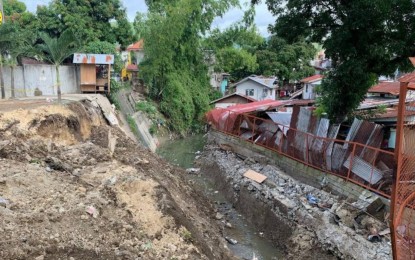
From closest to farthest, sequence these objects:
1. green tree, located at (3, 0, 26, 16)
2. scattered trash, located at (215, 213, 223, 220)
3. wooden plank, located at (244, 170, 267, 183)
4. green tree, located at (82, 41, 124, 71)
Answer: scattered trash, located at (215, 213, 223, 220) → wooden plank, located at (244, 170, 267, 183) → green tree, located at (82, 41, 124, 71) → green tree, located at (3, 0, 26, 16)

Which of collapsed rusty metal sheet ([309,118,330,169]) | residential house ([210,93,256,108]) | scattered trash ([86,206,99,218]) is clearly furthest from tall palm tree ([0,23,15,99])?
residential house ([210,93,256,108])

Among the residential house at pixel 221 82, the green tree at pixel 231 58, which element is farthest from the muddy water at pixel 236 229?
the residential house at pixel 221 82

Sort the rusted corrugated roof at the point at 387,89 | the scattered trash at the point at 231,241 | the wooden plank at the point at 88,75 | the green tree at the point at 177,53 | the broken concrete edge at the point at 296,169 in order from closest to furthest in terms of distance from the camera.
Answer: the scattered trash at the point at 231,241 → the broken concrete edge at the point at 296,169 → the rusted corrugated roof at the point at 387,89 → the wooden plank at the point at 88,75 → the green tree at the point at 177,53

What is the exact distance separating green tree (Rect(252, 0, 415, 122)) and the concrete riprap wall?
45.1 ft

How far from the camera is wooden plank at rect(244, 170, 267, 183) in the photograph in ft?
48.9

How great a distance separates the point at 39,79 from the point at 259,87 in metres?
26.3

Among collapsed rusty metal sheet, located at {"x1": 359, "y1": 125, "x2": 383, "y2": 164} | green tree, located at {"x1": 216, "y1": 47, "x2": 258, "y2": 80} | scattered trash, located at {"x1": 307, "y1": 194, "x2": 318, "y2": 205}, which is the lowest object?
scattered trash, located at {"x1": 307, "y1": 194, "x2": 318, "y2": 205}

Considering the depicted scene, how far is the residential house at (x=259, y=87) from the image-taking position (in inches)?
1650

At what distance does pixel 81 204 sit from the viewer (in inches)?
312

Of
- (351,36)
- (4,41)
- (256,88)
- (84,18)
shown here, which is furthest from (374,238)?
(256,88)

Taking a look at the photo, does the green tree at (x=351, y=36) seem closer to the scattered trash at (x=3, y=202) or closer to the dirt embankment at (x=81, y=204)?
the dirt embankment at (x=81, y=204)

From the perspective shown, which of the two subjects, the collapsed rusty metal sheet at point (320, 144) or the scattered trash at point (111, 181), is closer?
the scattered trash at point (111, 181)

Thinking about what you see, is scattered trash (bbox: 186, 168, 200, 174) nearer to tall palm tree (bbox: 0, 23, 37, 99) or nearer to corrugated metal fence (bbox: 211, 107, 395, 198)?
corrugated metal fence (bbox: 211, 107, 395, 198)

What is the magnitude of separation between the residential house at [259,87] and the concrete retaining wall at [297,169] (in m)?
21.7
